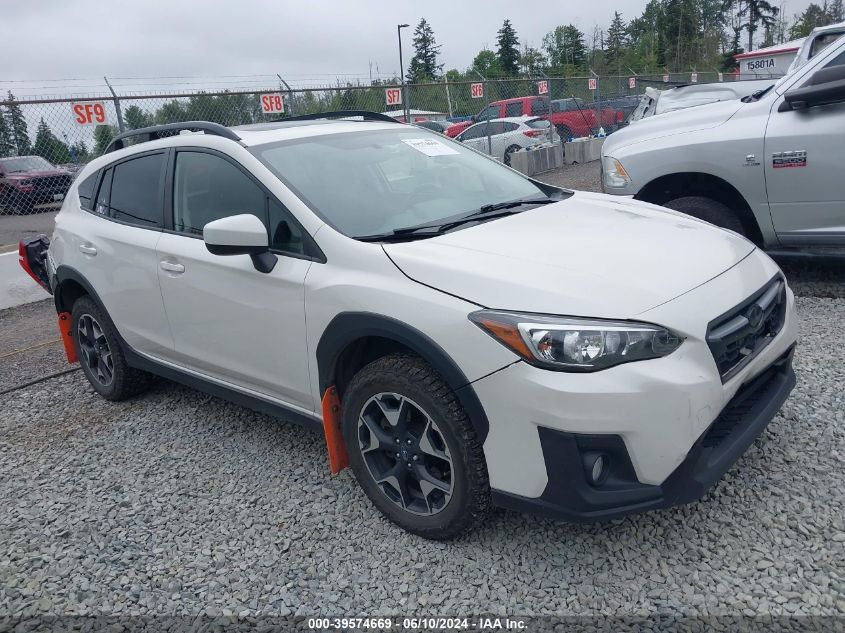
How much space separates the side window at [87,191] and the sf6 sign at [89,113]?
462 centimetres

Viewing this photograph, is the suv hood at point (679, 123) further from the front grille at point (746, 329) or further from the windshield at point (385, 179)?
the front grille at point (746, 329)

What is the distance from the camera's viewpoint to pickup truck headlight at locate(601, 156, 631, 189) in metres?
5.71

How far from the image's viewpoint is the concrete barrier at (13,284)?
784 cm

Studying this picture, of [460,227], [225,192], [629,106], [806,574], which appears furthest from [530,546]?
[629,106]

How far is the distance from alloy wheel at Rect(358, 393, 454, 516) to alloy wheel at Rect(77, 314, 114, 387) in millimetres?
2428

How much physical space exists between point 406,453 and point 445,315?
63 centimetres

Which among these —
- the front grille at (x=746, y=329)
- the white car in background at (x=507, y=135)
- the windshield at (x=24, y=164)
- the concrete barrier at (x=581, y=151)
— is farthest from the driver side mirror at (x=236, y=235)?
the concrete barrier at (x=581, y=151)

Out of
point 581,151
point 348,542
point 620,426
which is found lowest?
point 348,542

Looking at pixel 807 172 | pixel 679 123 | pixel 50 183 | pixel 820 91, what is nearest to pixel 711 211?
pixel 807 172

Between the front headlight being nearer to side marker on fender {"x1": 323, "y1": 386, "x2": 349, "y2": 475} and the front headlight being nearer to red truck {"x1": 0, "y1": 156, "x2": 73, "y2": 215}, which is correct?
side marker on fender {"x1": 323, "y1": 386, "x2": 349, "y2": 475}

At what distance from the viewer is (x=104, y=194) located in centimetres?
445

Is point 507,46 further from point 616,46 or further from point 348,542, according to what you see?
point 348,542

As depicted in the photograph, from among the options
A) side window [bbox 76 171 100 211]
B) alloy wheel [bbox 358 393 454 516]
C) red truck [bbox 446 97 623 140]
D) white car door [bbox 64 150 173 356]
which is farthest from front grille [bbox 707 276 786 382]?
red truck [bbox 446 97 623 140]

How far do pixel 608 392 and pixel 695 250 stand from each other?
967 mm
